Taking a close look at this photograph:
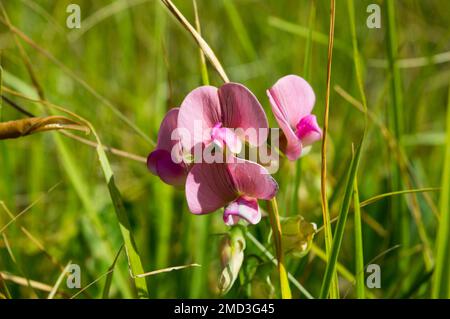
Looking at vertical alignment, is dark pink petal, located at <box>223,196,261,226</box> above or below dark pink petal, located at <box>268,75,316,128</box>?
below

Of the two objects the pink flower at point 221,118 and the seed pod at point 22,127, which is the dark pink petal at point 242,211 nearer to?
the pink flower at point 221,118

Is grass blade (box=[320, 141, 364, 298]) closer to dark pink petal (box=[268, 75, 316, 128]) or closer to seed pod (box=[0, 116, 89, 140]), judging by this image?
Result: dark pink petal (box=[268, 75, 316, 128])

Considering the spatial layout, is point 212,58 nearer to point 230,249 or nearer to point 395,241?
point 230,249

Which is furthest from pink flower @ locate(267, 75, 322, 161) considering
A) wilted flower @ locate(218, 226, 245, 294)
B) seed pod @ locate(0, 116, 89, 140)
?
seed pod @ locate(0, 116, 89, 140)

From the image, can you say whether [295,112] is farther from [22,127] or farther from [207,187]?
[22,127]

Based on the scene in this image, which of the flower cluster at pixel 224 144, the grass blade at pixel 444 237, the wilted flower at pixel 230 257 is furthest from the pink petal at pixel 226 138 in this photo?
the grass blade at pixel 444 237

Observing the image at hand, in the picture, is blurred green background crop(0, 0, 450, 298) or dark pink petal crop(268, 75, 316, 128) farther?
blurred green background crop(0, 0, 450, 298)

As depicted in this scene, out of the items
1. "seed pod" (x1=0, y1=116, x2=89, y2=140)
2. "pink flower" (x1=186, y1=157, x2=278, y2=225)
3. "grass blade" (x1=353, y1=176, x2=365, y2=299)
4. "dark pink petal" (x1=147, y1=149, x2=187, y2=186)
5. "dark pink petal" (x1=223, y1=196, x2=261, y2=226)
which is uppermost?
"seed pod" (x1=0, y1=116, x2=89, y2=140)
